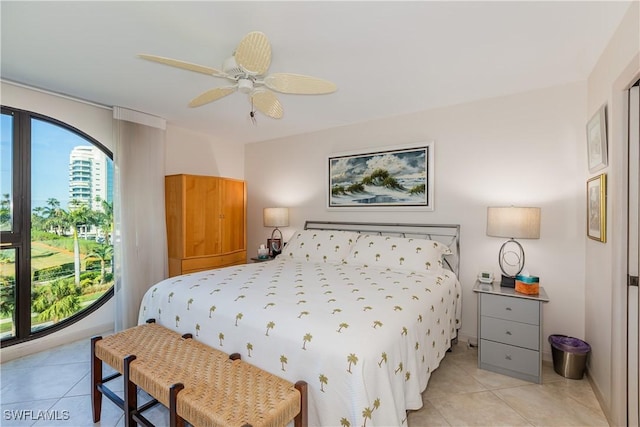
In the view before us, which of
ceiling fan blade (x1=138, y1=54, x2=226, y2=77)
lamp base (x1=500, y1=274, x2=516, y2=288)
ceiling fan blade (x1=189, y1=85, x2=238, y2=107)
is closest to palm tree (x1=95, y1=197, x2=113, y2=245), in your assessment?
ceiling fan blade (x1=189, y1=85, x2=238, y2=107)

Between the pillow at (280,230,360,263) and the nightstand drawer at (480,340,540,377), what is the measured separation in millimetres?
1563

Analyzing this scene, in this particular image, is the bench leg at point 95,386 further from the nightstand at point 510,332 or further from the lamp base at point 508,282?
the lamp base at point 508,282

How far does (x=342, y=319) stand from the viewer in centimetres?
163

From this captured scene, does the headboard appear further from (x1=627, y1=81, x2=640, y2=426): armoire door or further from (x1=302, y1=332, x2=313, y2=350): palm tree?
(x1=302, y1=332, x2=313, y2=350): palm tree

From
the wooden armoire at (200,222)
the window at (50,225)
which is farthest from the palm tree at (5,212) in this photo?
the wooden armoire at (200,222)

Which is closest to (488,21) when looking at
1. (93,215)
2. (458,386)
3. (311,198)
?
(458,386)

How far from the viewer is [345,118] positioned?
3.72 metres

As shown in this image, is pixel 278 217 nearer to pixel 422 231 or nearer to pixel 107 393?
pixel 422 231

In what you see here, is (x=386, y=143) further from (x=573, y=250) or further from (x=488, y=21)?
(x=573, y=250)

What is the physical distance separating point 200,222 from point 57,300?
1637 mm

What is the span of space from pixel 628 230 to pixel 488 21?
154 cm

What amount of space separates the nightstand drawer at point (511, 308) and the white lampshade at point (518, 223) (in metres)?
0.54

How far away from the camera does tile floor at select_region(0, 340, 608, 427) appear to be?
1.95 meters

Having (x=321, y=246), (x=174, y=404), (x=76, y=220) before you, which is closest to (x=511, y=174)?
(x=321, y=246)
